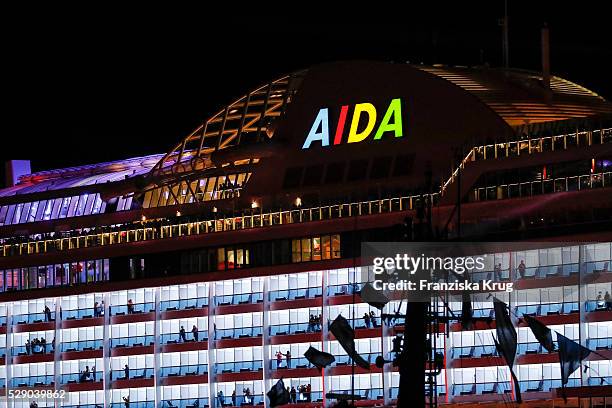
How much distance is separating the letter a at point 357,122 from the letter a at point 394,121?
39.9 inches

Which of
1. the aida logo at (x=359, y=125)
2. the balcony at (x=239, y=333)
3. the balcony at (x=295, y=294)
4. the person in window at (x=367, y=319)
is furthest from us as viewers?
the balcony at (x=239, y=333)

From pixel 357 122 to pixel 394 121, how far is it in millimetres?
3646

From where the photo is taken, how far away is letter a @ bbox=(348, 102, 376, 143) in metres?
150

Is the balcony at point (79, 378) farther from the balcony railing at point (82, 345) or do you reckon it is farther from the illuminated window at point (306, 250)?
the illuminated window at point (306, 250)

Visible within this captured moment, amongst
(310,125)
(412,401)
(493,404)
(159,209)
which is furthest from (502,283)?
(412,401)

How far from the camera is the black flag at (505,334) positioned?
4183 inches

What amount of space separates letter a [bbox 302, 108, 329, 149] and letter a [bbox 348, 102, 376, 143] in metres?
2.27

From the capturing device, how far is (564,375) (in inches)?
4478

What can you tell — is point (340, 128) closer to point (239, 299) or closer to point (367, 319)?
point (367, 319)

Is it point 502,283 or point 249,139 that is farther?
point 249,139

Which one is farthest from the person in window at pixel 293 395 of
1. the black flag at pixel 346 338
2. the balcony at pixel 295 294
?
the black flag at pixel 346 338

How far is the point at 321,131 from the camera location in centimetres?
15238

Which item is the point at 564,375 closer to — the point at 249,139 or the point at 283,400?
the point at 283,400

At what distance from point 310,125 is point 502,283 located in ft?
70.8
